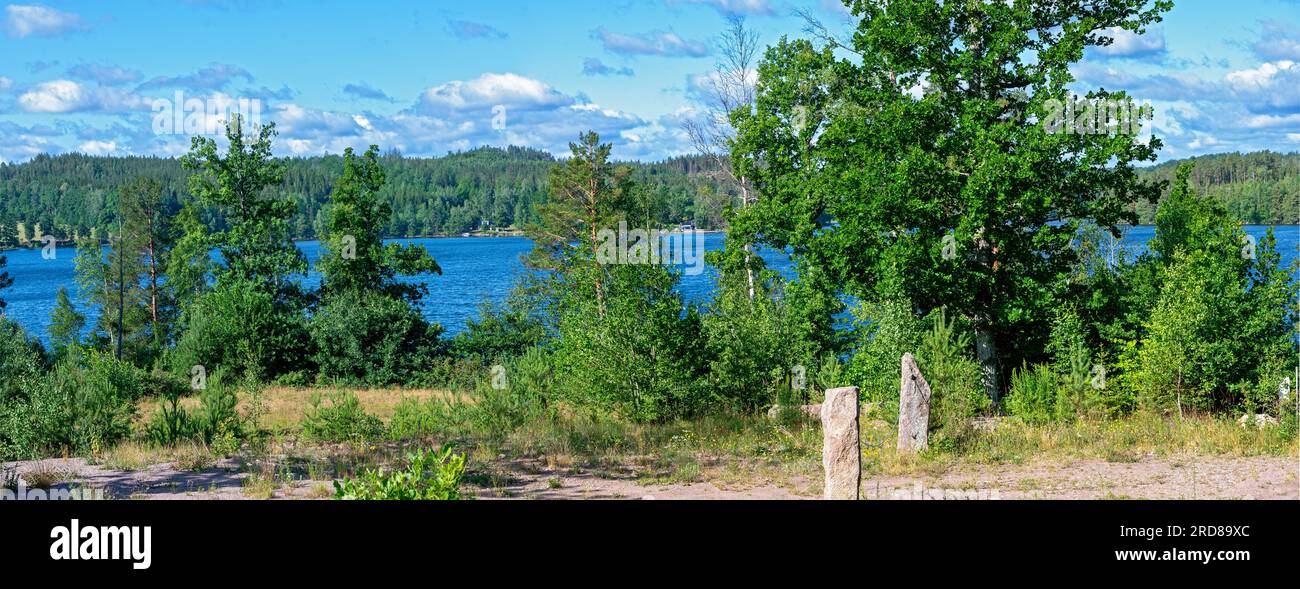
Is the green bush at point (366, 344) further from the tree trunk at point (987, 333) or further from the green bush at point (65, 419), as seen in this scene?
the tree trunk at point (987, 333)

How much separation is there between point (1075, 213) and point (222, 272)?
35.6 m

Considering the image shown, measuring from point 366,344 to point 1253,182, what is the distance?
95835mm

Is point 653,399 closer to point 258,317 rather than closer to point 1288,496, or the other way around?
point 1288,496

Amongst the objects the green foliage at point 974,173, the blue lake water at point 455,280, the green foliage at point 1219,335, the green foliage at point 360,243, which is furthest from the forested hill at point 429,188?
the green foliage at point 1219,335

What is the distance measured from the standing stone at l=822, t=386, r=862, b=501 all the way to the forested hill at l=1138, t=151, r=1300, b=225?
67986 millimetres

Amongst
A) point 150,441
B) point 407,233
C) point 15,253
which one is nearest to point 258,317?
point 150,441

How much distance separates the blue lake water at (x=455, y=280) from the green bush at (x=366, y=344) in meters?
5.65

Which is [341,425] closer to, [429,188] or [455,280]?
[455,280]

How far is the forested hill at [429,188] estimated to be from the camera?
101000 millimetres

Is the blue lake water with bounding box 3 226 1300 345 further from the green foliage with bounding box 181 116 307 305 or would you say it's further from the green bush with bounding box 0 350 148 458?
the green bush with bounding box 0 350 148 458

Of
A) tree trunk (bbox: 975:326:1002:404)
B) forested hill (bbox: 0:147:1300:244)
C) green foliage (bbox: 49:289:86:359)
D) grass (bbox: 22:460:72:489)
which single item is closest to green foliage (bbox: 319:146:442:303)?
tree trunk (bbox: 975:326:1002:404)

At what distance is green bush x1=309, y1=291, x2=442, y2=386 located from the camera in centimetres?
3972

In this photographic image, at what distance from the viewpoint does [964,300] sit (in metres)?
21.4

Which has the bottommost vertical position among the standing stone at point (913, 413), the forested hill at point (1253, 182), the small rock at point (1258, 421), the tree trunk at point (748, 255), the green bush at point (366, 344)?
the green bush at point (366, 344)
